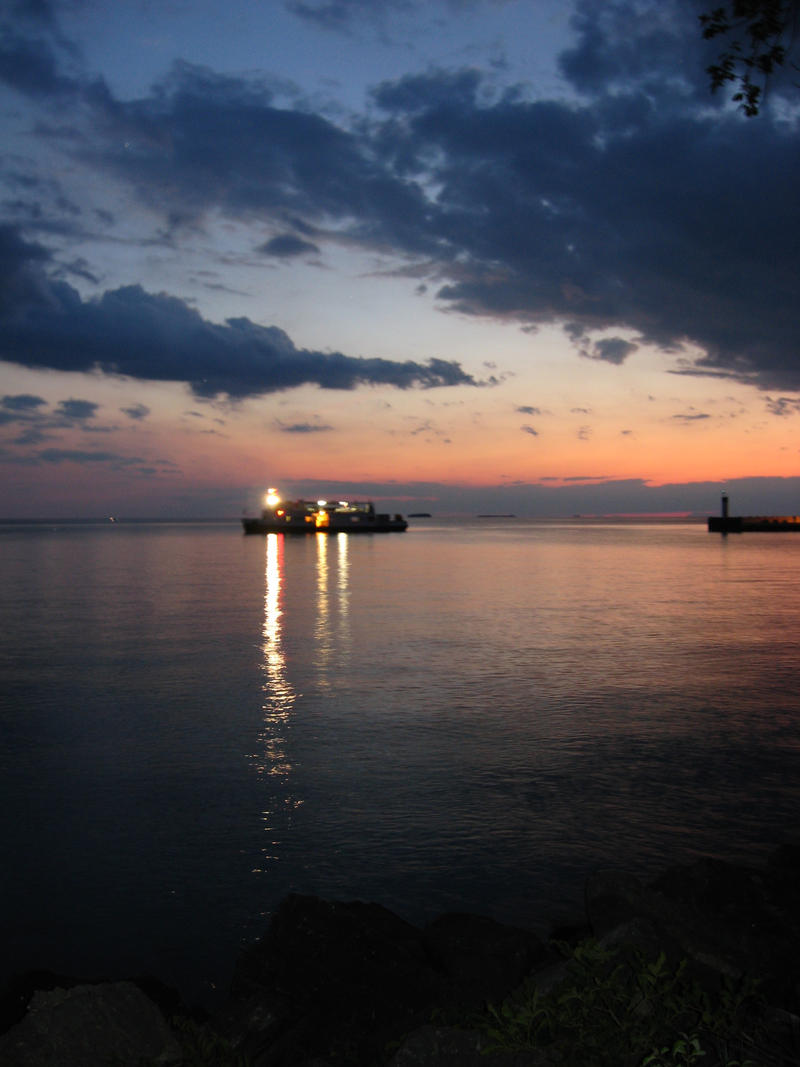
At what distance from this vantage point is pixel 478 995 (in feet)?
22.0

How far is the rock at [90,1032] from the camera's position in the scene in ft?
19.5

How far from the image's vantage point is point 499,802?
12297 millimetres

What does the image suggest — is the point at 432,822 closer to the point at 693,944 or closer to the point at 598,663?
the point at 693,944

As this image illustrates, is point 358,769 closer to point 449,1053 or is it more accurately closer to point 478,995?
point 478,995

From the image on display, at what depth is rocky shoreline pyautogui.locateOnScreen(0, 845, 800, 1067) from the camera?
5348 mm

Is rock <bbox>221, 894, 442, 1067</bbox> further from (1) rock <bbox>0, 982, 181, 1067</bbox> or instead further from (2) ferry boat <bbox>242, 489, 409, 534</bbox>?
(2) ferry boat <bbox>242, 489, 409, 534</bbox>

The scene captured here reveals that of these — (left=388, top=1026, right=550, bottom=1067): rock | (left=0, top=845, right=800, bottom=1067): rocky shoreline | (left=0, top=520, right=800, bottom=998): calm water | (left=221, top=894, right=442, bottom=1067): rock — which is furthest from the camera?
(left=0, top=520, right=800, bottom=998): calm water

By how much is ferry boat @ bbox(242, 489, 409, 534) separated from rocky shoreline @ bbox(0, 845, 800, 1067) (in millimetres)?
168014

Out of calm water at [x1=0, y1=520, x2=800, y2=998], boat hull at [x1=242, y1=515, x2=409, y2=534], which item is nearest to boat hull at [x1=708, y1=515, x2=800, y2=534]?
boat hull at [x1=242, y1=515, x2=409, y2=534]

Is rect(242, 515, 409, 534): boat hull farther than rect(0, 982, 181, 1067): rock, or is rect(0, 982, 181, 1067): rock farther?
rect(242, 515, 409, 534): boat hull

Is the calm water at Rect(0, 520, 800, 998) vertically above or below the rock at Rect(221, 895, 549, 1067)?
below

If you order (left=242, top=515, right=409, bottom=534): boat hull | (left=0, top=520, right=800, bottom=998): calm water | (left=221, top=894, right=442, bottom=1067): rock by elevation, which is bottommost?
(left=0, top=520, right=800, bottom=998): calm water

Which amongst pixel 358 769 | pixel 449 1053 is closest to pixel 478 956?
pixel 449 1053

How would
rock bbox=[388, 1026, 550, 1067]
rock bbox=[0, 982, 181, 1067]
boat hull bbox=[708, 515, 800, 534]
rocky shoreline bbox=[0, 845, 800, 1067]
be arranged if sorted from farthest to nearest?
boat hull bbox=[708, 515, 800, 534], rock bbox=[0, 982, 181, 1067], rocky shoreline bbox=[0, 845, 800, 1067], rock bbox=[388, 1026, 550, 1067]
